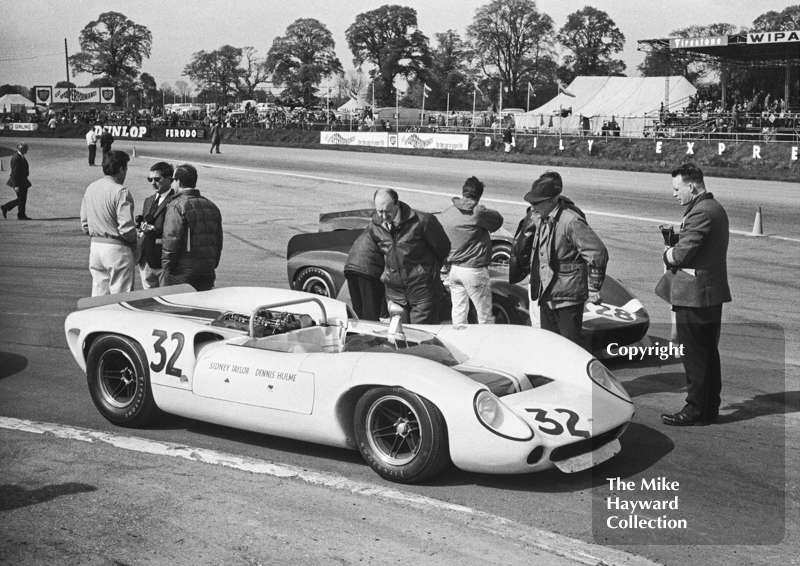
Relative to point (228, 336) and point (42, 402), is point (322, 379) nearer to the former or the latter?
point (228, 336)

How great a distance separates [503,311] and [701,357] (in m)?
2.46

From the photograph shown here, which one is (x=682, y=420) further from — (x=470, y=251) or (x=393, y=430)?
(x=470, y=251)

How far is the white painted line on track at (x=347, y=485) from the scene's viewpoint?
151 inches

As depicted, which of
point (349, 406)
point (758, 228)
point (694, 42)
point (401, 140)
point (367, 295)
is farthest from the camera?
point (401, 140)

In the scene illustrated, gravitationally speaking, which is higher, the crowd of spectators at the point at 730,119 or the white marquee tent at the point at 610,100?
the white marquee tent at the point at 610,100

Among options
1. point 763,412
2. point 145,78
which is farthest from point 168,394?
point 145,78

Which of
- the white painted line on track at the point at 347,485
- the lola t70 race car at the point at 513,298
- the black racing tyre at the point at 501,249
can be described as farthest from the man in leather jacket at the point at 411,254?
the black racing tyre at the point at 501,249

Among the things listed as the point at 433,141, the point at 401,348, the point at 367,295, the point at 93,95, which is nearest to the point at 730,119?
the point at 433,141

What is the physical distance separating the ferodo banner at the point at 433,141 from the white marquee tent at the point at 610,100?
419 cm

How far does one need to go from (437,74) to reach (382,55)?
947cm

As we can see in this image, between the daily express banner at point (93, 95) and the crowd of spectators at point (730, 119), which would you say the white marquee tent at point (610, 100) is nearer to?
the crowd of spectators at point (730, 119)

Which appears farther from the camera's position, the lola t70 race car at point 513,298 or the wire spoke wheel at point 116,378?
the lola t70 race car at point 513,298

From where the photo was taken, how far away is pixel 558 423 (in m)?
4.65

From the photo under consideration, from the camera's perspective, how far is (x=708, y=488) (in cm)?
463
